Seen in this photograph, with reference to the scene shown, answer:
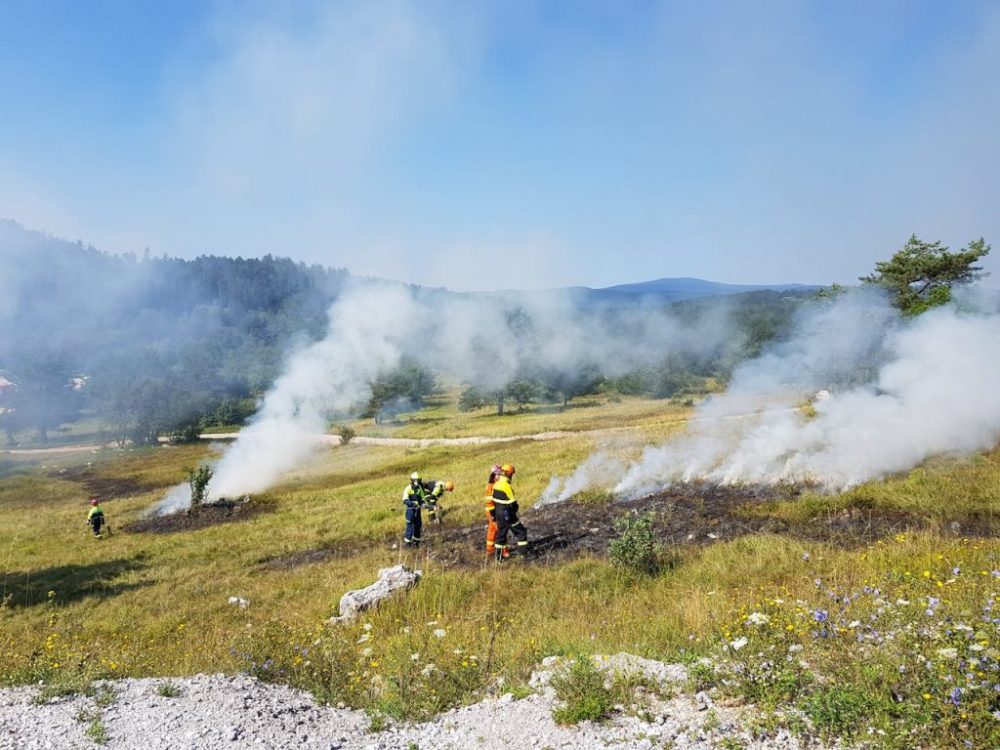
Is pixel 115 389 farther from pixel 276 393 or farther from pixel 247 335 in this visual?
pixel 247 335

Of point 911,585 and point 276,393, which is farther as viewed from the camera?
point 276,393

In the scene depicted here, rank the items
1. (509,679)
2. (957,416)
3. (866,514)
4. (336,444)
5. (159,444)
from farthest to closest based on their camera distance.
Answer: (159,444), (336,444), (957,416), (866,514), (509,679)

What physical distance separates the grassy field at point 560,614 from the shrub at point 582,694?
825 millimetres

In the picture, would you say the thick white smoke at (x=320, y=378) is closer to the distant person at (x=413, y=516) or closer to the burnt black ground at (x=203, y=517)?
the burnt black ground at (x=203, y=517)

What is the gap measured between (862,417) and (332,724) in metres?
17.8

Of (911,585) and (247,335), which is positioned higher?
(247,335)

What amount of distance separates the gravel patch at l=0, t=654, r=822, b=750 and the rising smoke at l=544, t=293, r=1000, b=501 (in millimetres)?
13064

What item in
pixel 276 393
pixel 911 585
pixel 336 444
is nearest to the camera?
pixel 911 585

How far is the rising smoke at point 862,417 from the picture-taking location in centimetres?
1706

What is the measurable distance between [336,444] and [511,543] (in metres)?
43.4

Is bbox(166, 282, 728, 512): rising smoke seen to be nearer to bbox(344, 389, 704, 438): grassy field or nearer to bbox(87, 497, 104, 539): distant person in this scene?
bbox(344, 389, 704, 438): grassy field

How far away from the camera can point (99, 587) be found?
15805mm

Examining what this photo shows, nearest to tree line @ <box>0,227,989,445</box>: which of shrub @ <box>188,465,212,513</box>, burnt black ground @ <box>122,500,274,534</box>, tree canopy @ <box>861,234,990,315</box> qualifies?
tree canopy @ <box>861,234,990,315</box>

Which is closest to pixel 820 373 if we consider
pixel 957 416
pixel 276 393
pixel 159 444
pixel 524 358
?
pixel 957 416
